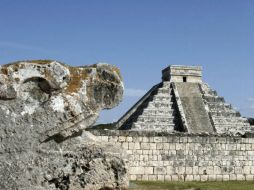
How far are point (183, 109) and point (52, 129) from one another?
34.0 m

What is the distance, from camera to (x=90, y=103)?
140 inches

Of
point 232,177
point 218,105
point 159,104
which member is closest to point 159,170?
point 232,177

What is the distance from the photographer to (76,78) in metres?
3.57

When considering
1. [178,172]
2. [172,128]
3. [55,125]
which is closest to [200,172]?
[178,172]

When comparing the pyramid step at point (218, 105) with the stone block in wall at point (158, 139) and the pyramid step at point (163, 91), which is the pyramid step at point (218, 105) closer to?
the pyramid step at point (163, 91)

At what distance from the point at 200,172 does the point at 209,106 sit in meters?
17.3

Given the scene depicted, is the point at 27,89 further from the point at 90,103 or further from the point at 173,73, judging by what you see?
the point at 173,73

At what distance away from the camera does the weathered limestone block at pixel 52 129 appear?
3.39m

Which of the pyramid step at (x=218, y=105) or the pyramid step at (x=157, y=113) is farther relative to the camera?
the pyramid step at (x=218, y=105)

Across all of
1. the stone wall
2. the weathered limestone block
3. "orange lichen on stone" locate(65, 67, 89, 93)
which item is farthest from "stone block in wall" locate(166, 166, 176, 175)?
"orange lichen on stone" locate(65, 67, 89, 93)

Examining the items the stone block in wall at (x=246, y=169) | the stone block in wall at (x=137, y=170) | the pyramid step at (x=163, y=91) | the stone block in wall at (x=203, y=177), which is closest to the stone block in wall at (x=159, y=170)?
the stone block in wall at (x=137, y=170)

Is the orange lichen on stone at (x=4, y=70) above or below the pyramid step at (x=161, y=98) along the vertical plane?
below

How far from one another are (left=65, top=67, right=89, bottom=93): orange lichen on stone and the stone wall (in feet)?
52.9

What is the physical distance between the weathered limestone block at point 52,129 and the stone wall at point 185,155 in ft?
52.9
